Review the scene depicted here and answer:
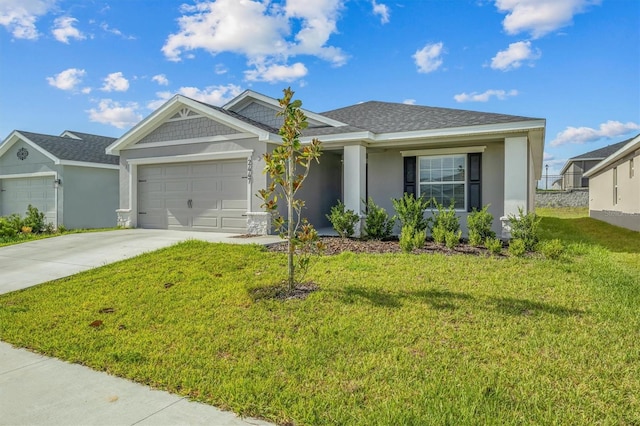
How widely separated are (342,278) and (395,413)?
3.44m

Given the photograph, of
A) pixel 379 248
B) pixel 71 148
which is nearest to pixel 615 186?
pixel 379 248

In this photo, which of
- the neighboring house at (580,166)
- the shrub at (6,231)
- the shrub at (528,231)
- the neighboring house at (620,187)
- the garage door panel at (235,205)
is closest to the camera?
the shrub at (528,231)

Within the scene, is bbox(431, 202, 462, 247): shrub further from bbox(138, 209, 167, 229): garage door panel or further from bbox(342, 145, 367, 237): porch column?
bbox(138, 209, 167, 229): garage door panel

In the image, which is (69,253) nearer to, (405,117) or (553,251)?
(405,117)

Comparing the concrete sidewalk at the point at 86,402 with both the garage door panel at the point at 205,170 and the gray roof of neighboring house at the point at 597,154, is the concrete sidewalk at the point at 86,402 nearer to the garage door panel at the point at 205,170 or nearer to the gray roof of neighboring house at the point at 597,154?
the garage door panel at the point at 205,170

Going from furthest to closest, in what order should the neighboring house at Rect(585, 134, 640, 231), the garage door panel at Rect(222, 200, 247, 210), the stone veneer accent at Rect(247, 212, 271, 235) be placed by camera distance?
the neighboring house at Rect(585, 134, 640, 231) → the garage door panel at Rect(222, 200, 247, 210) → the stone veneer accent at Rect(247, 212, 271, 235)

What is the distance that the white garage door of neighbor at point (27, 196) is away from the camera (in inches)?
645

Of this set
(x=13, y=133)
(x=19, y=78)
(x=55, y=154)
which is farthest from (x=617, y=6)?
(x=13, y=133)

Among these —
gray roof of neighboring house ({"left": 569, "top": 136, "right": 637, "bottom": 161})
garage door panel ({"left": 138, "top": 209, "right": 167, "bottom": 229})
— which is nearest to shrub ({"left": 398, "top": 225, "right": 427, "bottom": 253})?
garage door panel ({"left": 138, "top": 209, "right": 167, "bottom": 229})

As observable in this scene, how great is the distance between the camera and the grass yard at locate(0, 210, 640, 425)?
9.23 ft

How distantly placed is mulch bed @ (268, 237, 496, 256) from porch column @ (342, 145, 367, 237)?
156 centimetres

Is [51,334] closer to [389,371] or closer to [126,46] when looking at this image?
[389,371]

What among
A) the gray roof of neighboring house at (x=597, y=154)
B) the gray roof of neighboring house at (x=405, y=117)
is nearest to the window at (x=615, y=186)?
the gray roof of neighboring house at (x=405, y=117)

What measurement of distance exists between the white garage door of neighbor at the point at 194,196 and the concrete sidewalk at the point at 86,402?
27.5ft
